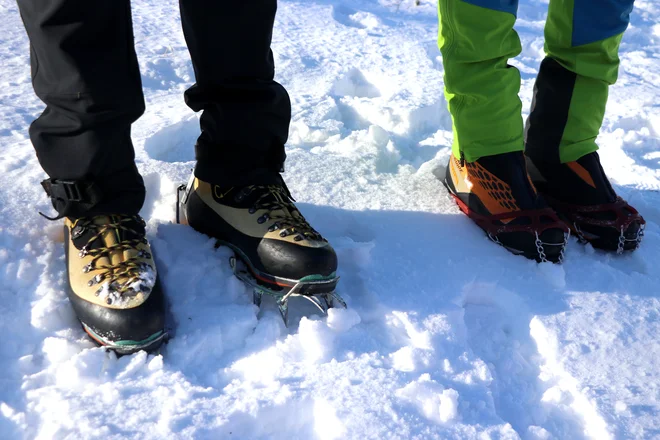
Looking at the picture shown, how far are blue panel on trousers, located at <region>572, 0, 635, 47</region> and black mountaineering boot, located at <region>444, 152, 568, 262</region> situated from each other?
1.16ft

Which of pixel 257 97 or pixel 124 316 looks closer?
pixel 124 316

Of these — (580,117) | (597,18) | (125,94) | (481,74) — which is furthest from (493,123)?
(125,94)

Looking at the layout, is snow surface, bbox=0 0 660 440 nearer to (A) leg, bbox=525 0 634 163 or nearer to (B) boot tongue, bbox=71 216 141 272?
(B) boot tongue, bbox=71 216 141 272

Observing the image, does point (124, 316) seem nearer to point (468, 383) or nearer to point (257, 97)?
point (257, 97)

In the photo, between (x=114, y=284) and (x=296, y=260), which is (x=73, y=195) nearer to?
(x=114, y=284)

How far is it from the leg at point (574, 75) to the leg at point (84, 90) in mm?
1097

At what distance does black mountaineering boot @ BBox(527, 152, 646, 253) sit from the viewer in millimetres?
1529

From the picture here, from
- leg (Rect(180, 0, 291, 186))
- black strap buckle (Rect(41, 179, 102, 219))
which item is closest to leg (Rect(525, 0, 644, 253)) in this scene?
leg (Rect(180, 0, 291, 186))

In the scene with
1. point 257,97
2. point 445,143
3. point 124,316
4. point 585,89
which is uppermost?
point 257,97

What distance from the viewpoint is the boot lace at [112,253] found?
1100 mm

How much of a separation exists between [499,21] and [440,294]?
0.68 meters

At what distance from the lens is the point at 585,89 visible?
1560mm

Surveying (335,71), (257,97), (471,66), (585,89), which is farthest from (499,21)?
(335,71)

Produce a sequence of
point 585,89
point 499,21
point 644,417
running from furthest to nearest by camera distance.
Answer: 1. point 585,89
2. point 499,21
3. point 644,417
